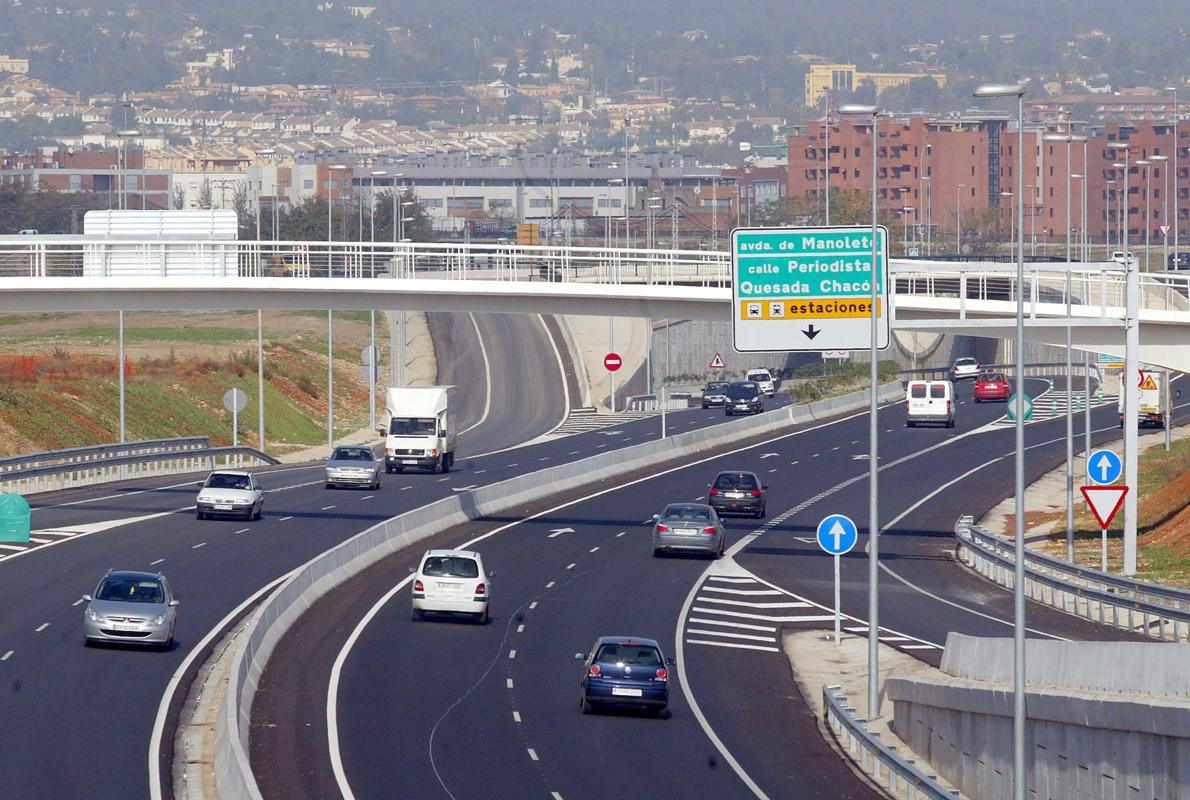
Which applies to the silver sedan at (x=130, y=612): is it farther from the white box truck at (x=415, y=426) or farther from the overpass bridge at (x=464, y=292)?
the white box truck at (x=415, y=426)

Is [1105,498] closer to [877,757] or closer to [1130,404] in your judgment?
[1130,404]

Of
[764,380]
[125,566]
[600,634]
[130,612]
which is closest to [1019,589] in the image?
[600,634]

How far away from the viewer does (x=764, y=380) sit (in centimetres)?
10575

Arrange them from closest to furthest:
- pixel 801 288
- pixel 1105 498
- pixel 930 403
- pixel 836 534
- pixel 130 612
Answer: pixel 130 612 → pixel 836 534 → pixel 801 288 → pixel 1105 498 → pixel 930 403

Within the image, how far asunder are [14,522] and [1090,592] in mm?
24177

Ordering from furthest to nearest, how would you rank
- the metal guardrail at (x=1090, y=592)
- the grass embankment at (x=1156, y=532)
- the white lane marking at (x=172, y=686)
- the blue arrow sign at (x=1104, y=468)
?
the grass embankment at (x=1156, y=532) → the blue arrow sign at (x=1104, y=468) → the metal guardrail at (x=1090, y=592) → the white lane marking at (x=172, y=686)

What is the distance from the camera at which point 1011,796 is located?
22.9 metres

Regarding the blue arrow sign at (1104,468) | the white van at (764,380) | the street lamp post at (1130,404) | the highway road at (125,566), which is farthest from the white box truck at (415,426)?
the white van at (764,380)

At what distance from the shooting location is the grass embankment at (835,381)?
3802 inches

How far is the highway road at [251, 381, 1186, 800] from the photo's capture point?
80.6ft

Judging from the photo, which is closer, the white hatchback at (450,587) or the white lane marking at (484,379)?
the white hatchback at (450,587)

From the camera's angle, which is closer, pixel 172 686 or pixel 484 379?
pixel 172 686

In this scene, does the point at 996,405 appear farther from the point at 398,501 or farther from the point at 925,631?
the point at 925,631

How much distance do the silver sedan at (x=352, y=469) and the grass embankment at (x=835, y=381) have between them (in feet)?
127
